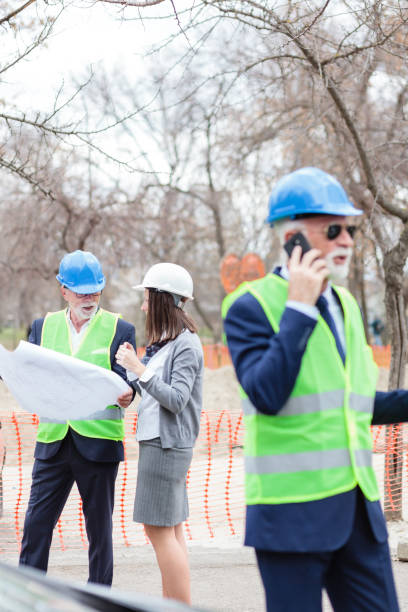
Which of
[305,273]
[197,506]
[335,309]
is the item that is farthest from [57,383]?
[197,506]

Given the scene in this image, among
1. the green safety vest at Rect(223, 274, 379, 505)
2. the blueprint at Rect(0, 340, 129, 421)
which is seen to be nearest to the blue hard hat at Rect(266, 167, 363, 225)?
the green safety vest at Rect(223, 274, 379, 505)

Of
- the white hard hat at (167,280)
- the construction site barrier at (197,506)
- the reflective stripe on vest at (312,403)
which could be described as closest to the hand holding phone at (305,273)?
the reflective stripe on vest at (312,403)

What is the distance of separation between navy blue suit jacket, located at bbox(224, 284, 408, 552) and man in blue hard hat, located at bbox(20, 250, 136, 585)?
2.03 meters

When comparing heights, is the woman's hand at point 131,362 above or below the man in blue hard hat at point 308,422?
above

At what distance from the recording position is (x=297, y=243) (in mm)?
2414

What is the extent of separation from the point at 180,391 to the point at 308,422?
5.25ft

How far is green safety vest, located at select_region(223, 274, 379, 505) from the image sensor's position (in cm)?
232

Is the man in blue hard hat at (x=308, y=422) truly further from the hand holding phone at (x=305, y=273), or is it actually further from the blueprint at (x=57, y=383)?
the blueprint at (x=57, y=383)

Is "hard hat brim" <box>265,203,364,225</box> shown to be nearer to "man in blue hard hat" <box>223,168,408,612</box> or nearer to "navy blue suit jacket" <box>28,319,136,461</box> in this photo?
"man in blue hard hat" <box>223,168,408,612</box>

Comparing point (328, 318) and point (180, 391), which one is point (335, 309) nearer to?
point (328, 318)

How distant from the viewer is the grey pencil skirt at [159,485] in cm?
391

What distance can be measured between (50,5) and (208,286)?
4151 cm

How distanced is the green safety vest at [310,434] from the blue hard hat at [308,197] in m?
0.23

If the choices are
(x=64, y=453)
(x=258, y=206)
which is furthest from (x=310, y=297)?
(x=258, y=206)
